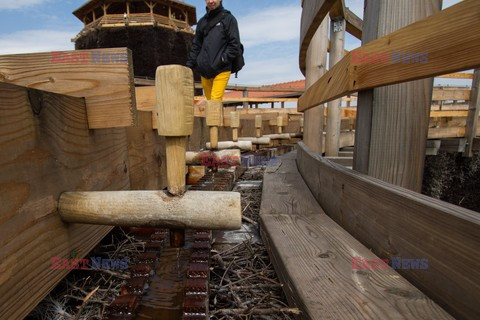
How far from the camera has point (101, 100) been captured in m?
1.39

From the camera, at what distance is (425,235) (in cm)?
95

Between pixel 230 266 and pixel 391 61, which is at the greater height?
pixel 391 61

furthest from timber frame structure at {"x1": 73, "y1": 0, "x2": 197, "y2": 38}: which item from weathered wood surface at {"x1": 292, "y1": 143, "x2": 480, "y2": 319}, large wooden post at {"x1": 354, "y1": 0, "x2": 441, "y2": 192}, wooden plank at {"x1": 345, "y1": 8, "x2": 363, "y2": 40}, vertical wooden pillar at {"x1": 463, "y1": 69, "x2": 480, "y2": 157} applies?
weathered wood surface at {"x1": 292, "y1": 143, "x2": 480, "y2": 319}

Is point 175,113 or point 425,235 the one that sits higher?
point 175,113

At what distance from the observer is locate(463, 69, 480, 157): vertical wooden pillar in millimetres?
6359

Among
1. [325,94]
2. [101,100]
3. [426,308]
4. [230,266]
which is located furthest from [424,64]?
[101,100]

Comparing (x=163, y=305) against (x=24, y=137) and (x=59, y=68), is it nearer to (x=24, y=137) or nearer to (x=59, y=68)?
(x=24, y=137)

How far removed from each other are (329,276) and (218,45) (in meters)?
4.01

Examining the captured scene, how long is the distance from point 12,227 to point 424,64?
1547 millimetres

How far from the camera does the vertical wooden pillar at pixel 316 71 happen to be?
361cm

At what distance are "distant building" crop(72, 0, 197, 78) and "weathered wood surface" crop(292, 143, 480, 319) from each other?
20.4 meters

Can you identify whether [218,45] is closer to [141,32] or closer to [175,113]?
[175,113]
